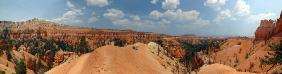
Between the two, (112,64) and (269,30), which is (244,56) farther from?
(112,64)

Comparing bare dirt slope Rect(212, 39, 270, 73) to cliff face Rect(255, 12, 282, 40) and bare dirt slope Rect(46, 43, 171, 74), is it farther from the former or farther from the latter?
bare dirt slope Rect(46, 43, 171, 74)

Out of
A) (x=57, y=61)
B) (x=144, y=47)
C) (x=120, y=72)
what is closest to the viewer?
(x=120, y=72)

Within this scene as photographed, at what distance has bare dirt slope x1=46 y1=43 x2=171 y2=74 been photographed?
52969mm

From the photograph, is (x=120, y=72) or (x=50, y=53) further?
(x=50, y=53)

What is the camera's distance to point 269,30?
124938 mm

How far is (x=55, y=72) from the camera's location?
58.7 metres

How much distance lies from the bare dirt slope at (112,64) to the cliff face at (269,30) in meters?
54.6

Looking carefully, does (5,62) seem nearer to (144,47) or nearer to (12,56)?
(12,56)

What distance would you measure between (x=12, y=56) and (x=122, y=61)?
65234 mm

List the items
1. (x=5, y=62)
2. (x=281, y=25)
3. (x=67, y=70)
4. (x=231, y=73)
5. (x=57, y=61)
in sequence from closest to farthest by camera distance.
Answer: (x=67, y=70), (x=231, y=73), (x=5, y=62), (x=281, y=25), (x=57, y=61)

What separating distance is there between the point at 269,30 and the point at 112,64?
8076 cm

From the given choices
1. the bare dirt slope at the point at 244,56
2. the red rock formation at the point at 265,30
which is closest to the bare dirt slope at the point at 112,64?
the bare dirt slope at the point at 244,56

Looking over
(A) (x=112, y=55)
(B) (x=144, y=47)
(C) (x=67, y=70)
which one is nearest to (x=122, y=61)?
(A) (x=112, y=55)

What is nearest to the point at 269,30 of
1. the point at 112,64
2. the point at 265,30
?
the point at 265,30
